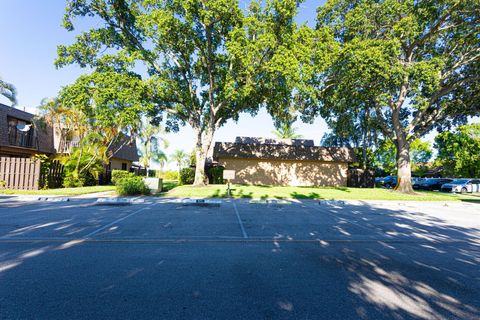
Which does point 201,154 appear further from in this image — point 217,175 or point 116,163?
point 116,163

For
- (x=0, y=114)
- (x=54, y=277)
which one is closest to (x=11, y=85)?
A: (x=0, y=114)

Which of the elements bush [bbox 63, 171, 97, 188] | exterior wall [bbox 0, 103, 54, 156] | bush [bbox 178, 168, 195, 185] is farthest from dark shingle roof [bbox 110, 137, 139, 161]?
bush [bbox 178, 168, 195, 185]

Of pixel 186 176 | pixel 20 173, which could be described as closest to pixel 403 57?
pixel 186 176

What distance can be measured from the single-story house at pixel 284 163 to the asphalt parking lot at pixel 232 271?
56.7 ft

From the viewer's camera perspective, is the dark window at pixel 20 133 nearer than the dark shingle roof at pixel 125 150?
Yes

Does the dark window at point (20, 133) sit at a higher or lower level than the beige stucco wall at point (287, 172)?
higher

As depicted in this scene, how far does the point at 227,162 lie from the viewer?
24578mm

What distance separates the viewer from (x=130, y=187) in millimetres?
13984

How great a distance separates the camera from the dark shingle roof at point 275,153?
2411 centimetres

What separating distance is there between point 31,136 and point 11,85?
6684 mm

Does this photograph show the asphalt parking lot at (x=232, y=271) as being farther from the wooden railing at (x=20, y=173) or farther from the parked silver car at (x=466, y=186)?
the parked silver car at (x=466, y=186)

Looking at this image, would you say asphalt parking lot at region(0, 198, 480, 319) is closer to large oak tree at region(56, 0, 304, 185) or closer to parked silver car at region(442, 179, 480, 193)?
large oak tree at region(56, 0, 304, 185)

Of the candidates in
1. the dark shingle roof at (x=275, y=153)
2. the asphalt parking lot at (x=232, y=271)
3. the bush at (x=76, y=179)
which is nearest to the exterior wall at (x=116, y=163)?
the bush at (x=76, y=179)

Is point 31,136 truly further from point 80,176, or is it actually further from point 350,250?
point 350,250
